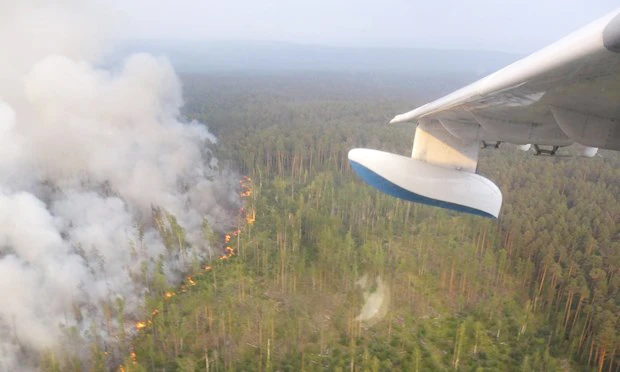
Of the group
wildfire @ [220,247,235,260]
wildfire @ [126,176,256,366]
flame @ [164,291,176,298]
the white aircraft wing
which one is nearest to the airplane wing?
the white aircraft wing

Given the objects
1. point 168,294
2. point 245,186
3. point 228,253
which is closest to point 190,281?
point 168,294

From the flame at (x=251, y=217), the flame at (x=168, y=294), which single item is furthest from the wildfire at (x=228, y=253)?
the flame at (x=168, y=294)

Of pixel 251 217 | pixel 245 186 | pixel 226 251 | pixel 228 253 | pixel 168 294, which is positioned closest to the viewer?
pixel 168 294

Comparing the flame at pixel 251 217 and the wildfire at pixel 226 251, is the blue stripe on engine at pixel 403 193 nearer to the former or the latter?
the wildfire at pixel 226 251

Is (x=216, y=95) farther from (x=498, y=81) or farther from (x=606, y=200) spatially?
(x=498, y=81)

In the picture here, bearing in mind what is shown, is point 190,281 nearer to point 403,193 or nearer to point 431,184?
point 403,193

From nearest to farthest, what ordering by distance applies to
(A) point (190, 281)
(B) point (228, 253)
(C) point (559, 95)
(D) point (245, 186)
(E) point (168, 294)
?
(C) point (559, 95), (E) point (168, 294), (A) point (190, 281), (B) point (228, 253), (D) point (245, 186)
